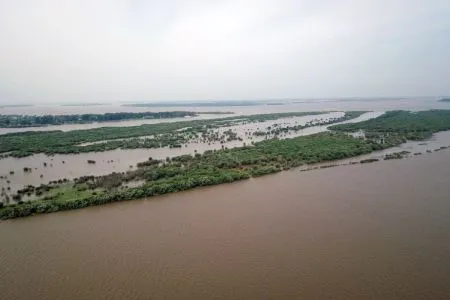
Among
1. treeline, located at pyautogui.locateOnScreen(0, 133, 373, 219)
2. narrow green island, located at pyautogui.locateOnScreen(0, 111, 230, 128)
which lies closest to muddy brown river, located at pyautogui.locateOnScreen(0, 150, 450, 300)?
treeline, located at pyautogui.locateOnScreen(0, 133, 373, 219)

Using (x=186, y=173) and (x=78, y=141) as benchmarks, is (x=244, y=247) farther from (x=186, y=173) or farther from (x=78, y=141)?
(x=78, y=141)

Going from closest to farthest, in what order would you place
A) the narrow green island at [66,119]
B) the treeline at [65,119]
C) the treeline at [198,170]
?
the treeline at [198,170] → the narrow green island at [66,119] → the treeline at [65,119]

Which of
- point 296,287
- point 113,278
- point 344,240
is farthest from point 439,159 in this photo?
point 113,278

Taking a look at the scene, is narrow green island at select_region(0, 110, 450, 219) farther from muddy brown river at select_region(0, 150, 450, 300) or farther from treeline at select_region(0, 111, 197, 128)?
treeline at select_region(0, 111, 197, 128)

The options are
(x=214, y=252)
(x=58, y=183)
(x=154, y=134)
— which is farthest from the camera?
(x=154, y=134)

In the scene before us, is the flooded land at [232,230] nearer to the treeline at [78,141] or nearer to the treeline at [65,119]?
the treeline at [78,141]

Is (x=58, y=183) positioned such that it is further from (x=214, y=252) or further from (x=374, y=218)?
(x=374, y=218)

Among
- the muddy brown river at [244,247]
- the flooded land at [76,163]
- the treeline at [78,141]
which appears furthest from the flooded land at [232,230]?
the treeline at [78,141]
